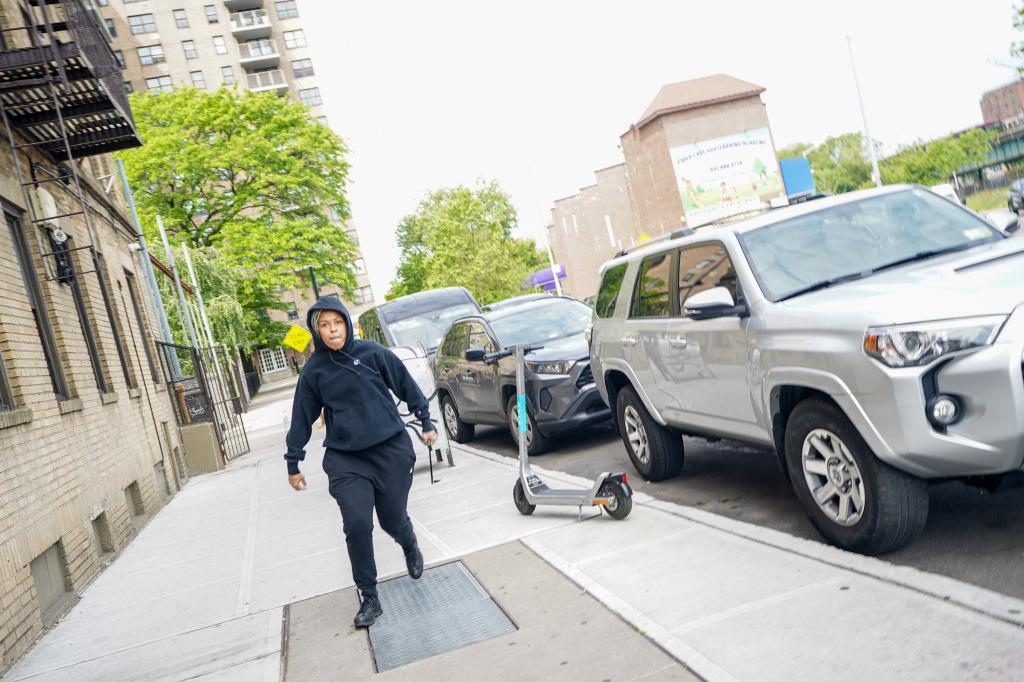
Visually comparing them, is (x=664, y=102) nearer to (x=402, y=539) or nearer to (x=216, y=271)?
(x=216, y=271)

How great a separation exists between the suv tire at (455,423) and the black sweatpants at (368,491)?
7215mm

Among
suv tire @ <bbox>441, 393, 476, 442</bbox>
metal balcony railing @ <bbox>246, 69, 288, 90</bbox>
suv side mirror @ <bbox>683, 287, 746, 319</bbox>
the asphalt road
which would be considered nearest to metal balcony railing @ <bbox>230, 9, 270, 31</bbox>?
metal balcony railing @ <bbox>246, 69, 288, 90</bbox>

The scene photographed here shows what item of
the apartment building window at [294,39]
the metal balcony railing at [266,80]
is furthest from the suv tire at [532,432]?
the apartment building window at [294,39]

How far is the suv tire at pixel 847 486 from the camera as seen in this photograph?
4.38 m

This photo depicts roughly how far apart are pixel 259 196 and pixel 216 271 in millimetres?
4495

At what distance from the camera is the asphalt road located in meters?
4.33

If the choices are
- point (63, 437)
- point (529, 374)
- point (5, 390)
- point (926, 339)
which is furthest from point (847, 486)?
point (63, 437)

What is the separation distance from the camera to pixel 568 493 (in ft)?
21.4

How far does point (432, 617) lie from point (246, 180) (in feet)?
121

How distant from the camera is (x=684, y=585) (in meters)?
4.70

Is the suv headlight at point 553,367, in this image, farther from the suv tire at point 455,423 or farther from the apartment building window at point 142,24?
the apartment building window at point 142,24

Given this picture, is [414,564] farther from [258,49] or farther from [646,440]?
[258,49]

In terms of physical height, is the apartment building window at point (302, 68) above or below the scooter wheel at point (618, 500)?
above

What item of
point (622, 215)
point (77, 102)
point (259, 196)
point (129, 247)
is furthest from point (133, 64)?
point (77, 102)
